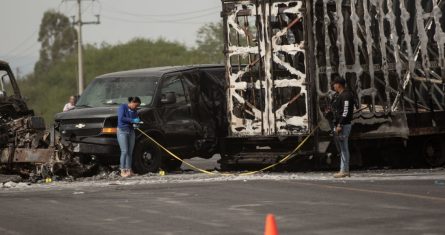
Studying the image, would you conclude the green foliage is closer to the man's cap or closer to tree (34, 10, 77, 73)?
tree (34, 10, 77, 73)

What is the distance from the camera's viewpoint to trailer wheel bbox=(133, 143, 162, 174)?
20328 mm

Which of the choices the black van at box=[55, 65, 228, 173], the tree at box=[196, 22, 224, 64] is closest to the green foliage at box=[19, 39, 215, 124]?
the tree at box=[196, 22, 224, 64]

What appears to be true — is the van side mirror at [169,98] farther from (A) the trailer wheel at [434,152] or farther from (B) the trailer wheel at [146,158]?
(A) the trailer wheel at [434,152]

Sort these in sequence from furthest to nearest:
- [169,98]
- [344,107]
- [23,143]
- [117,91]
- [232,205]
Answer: [117,91]
[169,98]
[23,143]
[344,107]
[232,205]

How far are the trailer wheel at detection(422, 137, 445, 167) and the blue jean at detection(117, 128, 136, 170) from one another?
19.0ft

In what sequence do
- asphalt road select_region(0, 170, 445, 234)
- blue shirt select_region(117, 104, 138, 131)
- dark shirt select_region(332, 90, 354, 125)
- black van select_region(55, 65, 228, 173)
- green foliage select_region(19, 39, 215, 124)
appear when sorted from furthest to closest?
green foliage select_region(19, 39, 215, 124)
black van select_region(55, 65, 228, 173)
blue shirt select_region(117, 104, 138, 131)
dark shirt select_region(332, 90, 354, 125)
asphalt road select_region(0, 170, 445, 234)

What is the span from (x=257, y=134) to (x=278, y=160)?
73cm

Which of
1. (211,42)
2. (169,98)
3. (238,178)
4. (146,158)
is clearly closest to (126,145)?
(146,158)

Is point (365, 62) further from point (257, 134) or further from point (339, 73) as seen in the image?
point (257, 134)

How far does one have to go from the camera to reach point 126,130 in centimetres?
1958

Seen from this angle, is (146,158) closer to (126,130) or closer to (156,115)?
(156,115)

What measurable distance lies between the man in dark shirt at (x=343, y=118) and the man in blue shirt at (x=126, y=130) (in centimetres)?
381

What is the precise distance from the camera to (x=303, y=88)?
19875 mm

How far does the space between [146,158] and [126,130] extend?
3.95ft
